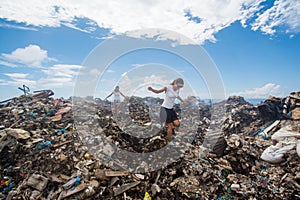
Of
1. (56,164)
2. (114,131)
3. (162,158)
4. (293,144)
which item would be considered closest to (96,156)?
(56,164)

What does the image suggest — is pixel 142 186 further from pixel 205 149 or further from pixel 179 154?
pixel 205 149

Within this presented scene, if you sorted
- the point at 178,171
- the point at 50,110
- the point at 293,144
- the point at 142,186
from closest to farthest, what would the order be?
the point at 142,186 → the point at 178,171 → the point at 293,144 → the point at 50,110

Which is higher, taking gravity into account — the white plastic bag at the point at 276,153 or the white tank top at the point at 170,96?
the white tank top at the point at 170,96

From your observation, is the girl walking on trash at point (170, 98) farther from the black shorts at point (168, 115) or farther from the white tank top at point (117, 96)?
the white tank top at point (117, 96)

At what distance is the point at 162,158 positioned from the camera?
3812mm

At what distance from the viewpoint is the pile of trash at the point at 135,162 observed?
3.00m

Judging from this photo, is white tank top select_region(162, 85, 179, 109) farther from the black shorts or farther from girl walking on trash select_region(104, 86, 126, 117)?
girl walking on trash select_region(104, 86, 126, 117)

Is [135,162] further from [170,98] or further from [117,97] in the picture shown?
[117,97]

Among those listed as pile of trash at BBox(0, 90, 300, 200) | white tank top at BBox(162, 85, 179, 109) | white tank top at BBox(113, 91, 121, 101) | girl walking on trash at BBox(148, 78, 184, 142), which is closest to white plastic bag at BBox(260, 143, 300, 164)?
pile of trash at BBox(0, 90, 300, 200)

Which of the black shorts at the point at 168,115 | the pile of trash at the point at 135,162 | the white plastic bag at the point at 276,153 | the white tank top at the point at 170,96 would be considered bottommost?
the pile of trash at the point at 135,162

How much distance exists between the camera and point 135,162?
12.0 feet

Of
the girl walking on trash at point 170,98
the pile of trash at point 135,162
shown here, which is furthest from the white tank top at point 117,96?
the girl walking on trash at point 170,98

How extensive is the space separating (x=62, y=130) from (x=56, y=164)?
1633 mm

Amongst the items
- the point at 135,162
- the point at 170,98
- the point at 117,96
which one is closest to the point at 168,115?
the point at 170,98
